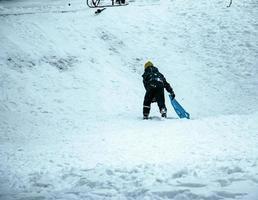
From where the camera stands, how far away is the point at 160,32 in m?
15.5

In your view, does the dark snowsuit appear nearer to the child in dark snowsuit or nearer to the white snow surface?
the child in dark snowsuit

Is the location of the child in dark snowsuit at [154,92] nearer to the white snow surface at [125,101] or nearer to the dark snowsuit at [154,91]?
the dark snowsuit at [154,91]

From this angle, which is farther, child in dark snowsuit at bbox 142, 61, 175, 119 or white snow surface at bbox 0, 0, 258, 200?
child in dark snowsuit at bbox 142, 61, 175, 119

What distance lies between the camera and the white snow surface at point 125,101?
4.51 meters

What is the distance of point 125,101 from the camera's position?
435 inches

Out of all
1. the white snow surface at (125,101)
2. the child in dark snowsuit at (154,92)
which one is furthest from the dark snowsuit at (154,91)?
the white snow surface at (125,101)

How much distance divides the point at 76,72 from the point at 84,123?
362cm

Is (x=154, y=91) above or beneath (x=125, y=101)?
above

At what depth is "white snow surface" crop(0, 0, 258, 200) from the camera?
451 centimetres

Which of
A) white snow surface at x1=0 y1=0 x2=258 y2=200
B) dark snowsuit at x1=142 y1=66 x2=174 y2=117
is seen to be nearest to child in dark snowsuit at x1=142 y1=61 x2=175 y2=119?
dark snowsuit at x1=142 y1=66 x2=174 y2=117

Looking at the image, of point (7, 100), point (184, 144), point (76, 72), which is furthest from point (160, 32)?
point (184, 144)

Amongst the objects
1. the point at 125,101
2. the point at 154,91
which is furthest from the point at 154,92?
the point at 125,101

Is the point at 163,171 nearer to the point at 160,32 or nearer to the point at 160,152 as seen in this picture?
the point at 160,152

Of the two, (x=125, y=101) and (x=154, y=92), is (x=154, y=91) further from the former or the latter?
(x=125, y=101)
